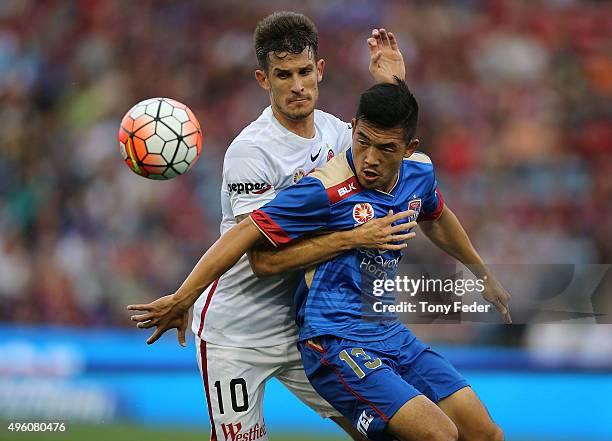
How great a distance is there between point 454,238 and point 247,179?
120cm

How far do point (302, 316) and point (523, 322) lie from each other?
13.8ft

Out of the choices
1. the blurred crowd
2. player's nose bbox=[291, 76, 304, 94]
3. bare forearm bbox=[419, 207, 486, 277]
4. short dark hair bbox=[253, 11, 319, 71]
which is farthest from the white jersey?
the blurred crowd

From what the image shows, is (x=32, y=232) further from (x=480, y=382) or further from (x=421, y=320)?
(x=421, y=320)

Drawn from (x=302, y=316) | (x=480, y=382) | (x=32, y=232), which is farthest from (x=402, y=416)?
(x=32, y=232)

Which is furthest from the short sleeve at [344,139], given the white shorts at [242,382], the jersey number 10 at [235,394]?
the jersey number 10 at [235,394]

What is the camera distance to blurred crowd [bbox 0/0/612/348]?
1027 centimetres

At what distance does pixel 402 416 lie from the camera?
401 cm

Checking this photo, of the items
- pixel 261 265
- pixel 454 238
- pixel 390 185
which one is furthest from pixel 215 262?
pixel 454 238

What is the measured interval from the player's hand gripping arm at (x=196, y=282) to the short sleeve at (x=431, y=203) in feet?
3.09

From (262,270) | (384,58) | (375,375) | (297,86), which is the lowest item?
(375,375)

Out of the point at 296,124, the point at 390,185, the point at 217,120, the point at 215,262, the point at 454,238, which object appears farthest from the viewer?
the point at 217,120

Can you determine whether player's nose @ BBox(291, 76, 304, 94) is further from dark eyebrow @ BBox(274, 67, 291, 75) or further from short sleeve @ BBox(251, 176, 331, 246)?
short sleeve @ BBox(251, 176, 331, 246)

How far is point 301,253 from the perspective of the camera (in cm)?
434

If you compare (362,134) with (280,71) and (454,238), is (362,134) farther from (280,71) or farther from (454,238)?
(454,238)
